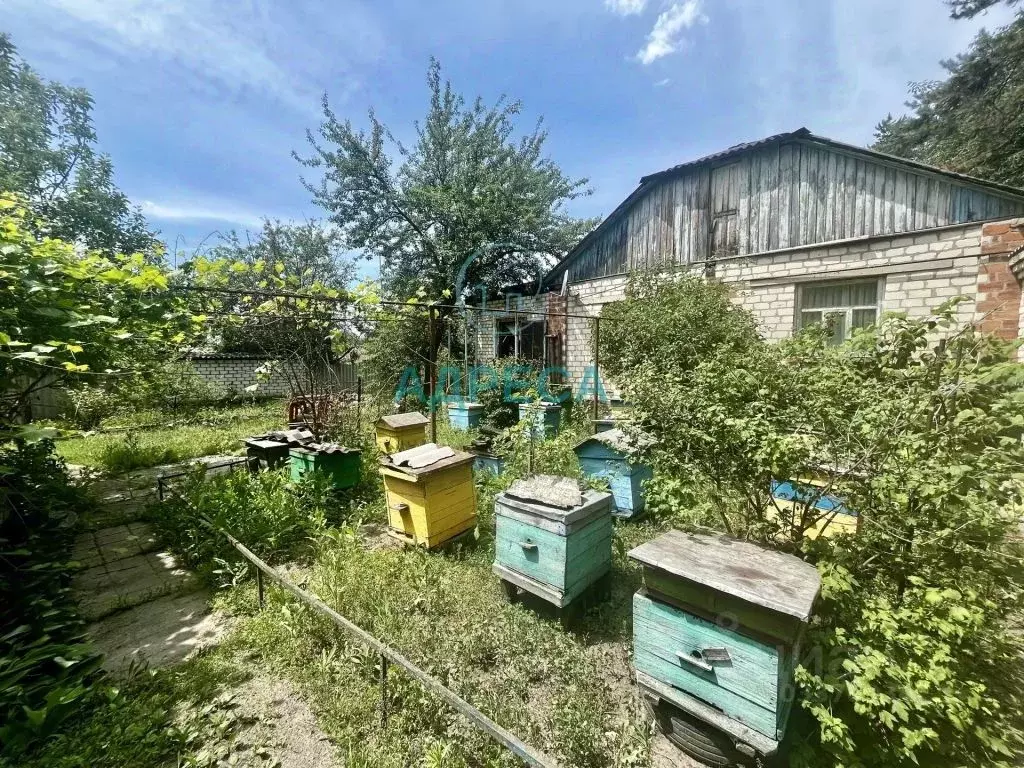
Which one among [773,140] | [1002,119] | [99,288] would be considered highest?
[1002,119]

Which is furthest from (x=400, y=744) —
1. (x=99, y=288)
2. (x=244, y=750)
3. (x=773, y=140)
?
(x=773, y=140)

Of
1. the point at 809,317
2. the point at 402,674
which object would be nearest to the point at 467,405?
the point at 402,674

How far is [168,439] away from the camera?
28.5ft

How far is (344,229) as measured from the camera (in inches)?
610

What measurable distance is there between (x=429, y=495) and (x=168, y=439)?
8.30 meters

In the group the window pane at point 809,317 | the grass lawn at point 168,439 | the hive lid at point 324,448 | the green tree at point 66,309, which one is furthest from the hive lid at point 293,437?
the window pane at point 809,317

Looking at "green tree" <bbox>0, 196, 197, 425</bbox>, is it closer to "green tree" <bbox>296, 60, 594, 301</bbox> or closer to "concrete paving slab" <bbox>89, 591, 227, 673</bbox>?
"concrete paving slab" <bbox>89, 591, 227, 673</bbox>

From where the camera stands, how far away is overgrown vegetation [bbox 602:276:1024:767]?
1768mm

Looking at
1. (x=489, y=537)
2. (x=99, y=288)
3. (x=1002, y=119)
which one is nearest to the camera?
(x=99, y=288)

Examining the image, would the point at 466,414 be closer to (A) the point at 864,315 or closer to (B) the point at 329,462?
(B) the point at 329,462

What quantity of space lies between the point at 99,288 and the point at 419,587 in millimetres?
3674

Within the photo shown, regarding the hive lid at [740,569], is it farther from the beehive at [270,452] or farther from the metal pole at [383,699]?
the beehive at [270,452]

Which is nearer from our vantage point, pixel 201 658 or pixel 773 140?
pixel 201 658

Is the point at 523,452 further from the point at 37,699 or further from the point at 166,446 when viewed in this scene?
the point at 166,446
